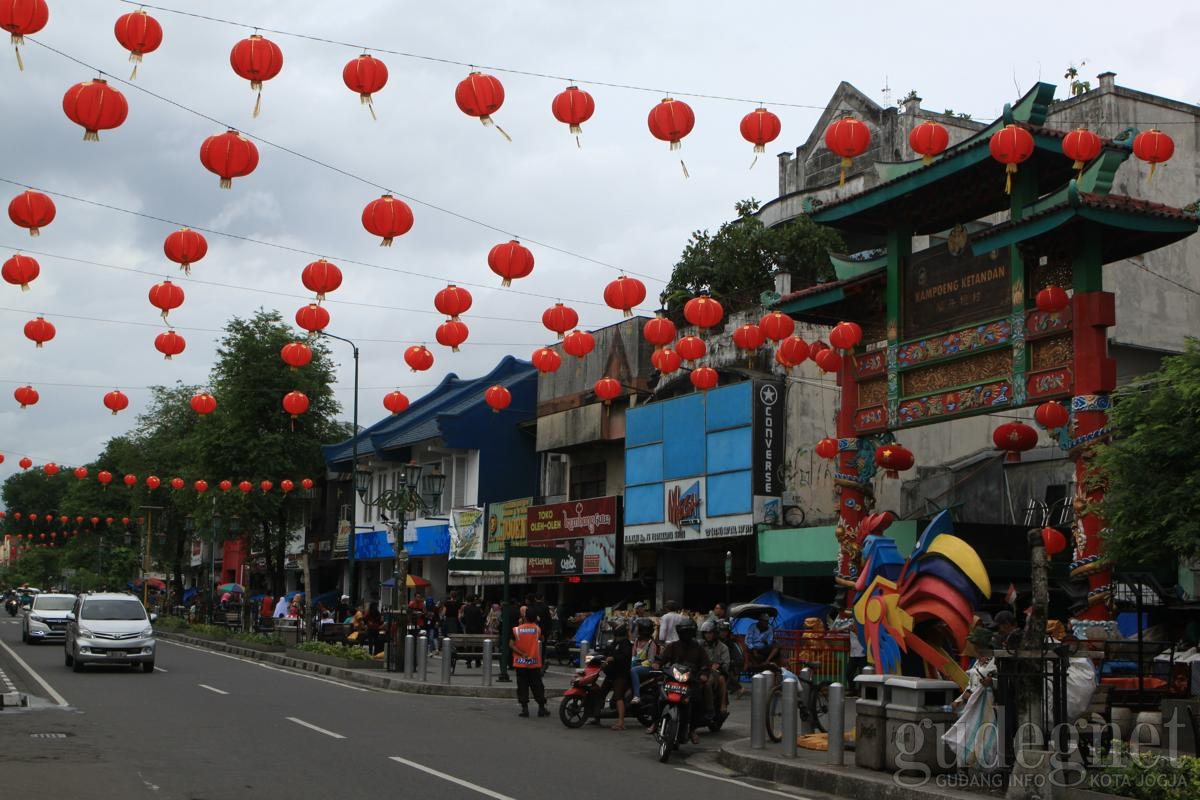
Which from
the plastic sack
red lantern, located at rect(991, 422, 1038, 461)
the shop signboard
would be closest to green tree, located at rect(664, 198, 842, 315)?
the shop signboard

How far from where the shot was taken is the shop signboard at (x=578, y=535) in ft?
120

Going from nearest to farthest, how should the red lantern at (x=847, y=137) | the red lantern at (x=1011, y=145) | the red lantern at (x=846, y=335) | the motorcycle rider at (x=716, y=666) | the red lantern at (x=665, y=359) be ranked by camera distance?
the red lantern at (x=847, y=137), the red lantern at (x=1011, y=145), the motorcycle rider at (x=716, y=666), the red lantern at (x=665, y=359), the red lantern at (x=846, y=335)

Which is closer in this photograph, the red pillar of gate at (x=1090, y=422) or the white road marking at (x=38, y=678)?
the white road marking at (x=38, y=678)

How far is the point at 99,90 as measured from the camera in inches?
488

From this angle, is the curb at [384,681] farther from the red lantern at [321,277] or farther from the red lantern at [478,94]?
the red lantern at [478,94]

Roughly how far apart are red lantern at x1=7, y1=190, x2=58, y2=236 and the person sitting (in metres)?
11.2

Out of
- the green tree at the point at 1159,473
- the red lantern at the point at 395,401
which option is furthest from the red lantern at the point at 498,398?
the green tree at the point at 1159,473

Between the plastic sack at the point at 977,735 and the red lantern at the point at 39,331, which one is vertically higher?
the red lantern at the point at 39,331

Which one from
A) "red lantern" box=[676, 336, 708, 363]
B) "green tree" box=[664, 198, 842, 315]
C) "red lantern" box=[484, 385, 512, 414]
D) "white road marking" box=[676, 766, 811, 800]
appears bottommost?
"white road marking" box=[676, 766, 811, 800]

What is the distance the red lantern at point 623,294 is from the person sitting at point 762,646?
545cm

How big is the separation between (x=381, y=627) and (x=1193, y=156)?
2622cm

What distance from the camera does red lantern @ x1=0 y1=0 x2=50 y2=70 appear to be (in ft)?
35.7

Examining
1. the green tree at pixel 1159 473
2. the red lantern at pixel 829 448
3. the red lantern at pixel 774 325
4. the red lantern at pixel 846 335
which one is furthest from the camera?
the red lantern at pixel 829 448

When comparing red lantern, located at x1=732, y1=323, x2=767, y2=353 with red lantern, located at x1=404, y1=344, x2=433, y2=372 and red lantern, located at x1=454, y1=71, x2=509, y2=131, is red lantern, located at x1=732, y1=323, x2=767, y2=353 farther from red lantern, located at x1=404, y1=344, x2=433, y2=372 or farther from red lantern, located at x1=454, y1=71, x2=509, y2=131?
red lantern, located at x1=454, y1=71, x2=509, y2=131
